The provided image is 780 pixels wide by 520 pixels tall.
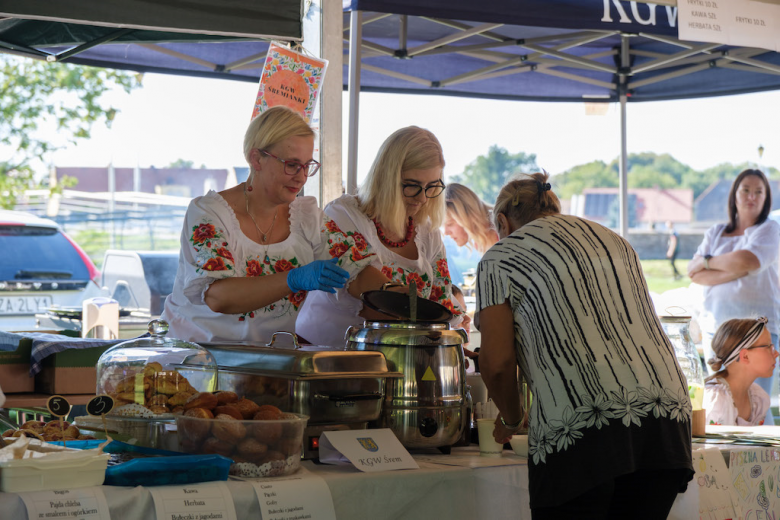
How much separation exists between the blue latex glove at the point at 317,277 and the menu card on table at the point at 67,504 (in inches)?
32.9

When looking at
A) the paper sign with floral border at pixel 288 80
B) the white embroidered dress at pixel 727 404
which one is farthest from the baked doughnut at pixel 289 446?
the white embroidered dress at pixel 727 404

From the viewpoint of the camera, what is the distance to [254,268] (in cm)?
213

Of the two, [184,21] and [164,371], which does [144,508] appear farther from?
[184,21]

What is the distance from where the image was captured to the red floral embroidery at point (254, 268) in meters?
2.12

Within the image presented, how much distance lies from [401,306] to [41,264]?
627 cm

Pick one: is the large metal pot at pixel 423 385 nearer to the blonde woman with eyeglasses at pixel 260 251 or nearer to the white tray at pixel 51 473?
the blonde woman with eyeglasses at pixel 260 251

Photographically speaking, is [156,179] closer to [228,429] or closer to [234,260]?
[234,260]

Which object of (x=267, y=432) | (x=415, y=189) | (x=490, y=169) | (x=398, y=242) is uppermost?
(x=490, y=169)

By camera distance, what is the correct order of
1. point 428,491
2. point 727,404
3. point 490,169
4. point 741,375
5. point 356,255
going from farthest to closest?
point 490,169
point 741,375
point 727,404
point 356,255
point 428,491

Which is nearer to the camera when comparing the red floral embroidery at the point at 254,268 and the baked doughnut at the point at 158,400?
the baked doughnut at the point at 158,400

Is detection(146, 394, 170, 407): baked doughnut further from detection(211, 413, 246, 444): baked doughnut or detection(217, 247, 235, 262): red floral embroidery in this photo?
detection(217, 247, 235, 262): red floral embroidery

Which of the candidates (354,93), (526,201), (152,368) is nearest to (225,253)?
(152,368)

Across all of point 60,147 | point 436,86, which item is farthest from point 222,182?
point 436,86

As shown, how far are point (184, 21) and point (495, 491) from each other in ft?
5.45
